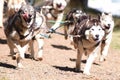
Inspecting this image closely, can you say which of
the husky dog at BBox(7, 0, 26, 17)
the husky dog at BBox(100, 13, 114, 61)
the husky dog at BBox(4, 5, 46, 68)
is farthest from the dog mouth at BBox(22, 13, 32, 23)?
the husky dog at BBox(100, 13, 114, 61)

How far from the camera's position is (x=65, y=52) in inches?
739

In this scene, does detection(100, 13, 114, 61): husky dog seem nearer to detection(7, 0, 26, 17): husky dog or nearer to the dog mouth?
detection(7, 0, 26, 17): husky dog

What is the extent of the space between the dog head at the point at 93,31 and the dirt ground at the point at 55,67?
2.79 feet

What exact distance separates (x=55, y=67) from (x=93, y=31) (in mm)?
1884

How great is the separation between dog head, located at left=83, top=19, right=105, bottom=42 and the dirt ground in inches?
33.5

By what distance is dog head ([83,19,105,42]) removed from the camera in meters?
13.5

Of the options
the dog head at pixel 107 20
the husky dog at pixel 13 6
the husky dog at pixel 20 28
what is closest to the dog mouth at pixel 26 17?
the husky dog at pixel 20 28

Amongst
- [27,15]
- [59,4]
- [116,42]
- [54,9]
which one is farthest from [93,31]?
[116,42]

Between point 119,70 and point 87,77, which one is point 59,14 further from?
point 87,77

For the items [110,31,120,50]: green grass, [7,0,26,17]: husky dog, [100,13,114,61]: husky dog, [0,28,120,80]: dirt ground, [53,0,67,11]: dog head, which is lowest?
[110,31,120,50]: green grass

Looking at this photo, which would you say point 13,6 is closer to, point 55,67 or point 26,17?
point 26,17

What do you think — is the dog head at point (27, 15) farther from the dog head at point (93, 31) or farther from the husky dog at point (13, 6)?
the dog head at point (93, 31)

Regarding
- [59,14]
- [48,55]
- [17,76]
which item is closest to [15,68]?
[17,76]

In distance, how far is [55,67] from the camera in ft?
49.4
